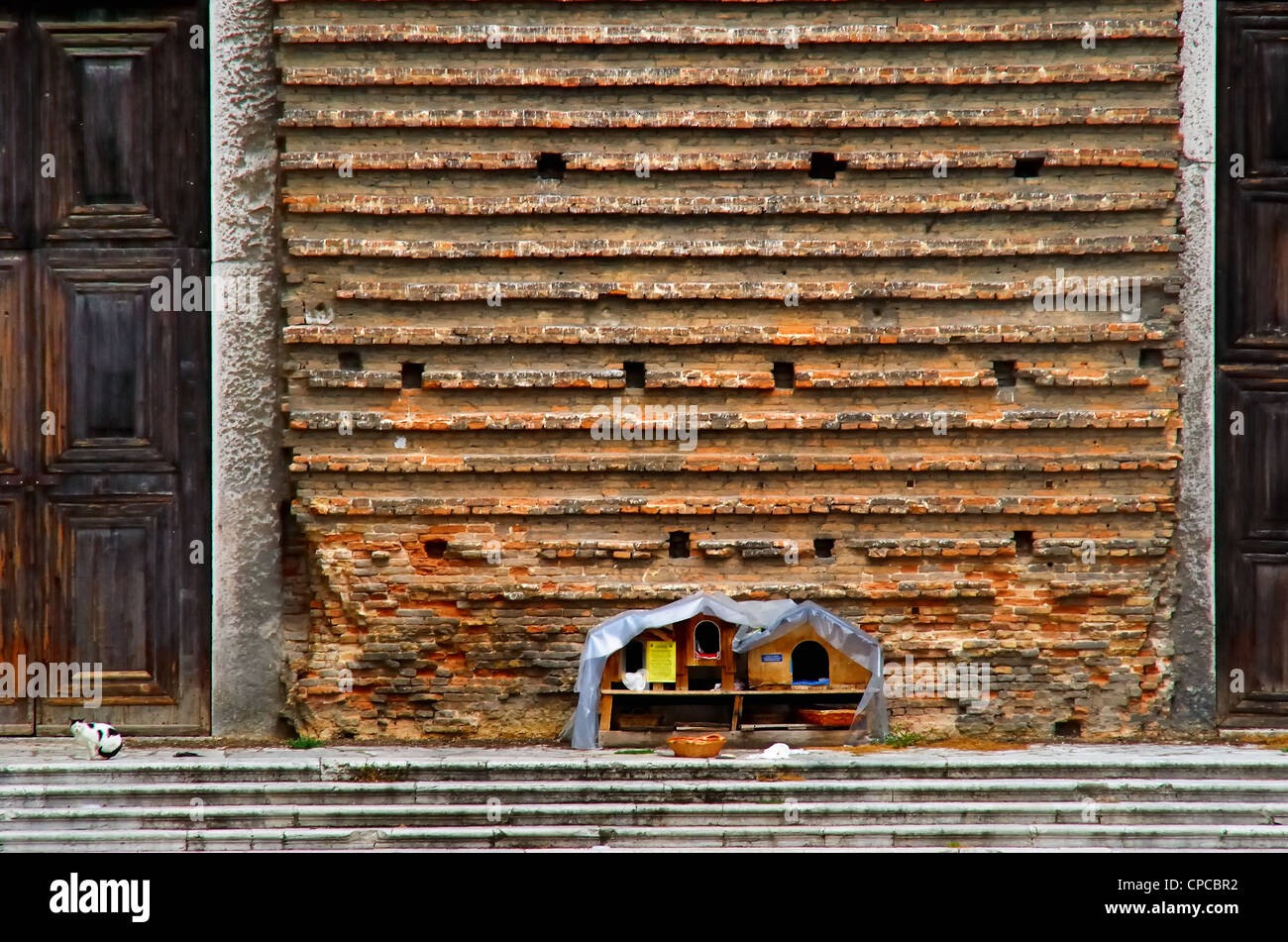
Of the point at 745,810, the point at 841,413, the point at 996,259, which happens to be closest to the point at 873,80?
the point at 996,259

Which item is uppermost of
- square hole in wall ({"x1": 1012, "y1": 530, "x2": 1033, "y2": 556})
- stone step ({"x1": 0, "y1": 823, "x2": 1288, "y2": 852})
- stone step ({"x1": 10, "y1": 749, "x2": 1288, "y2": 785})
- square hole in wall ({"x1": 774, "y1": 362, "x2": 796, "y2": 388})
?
square hole in wall ({"x1": 774, "y1": 362, "x2": 796, "y2": 388})

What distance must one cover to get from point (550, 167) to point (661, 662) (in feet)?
10.9

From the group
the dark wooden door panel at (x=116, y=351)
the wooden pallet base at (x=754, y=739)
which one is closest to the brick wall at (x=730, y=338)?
the wooden pallet base at (x=754, y=739)

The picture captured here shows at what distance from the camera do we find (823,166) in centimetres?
989

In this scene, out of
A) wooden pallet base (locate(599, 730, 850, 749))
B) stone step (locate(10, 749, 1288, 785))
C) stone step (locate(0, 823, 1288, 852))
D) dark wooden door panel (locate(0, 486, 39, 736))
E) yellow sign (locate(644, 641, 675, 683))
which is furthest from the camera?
dark wooden door panel (locate(0, 486, 39, 736))

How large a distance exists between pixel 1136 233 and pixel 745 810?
4.65 m

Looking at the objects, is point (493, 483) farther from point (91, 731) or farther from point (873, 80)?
point (873, 80)

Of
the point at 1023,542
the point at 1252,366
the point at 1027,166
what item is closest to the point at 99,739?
the point at 1023,542

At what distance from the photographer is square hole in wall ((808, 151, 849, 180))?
9836mm

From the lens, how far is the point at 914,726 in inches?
385

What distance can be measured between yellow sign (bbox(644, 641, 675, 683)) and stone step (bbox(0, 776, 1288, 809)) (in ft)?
3.25

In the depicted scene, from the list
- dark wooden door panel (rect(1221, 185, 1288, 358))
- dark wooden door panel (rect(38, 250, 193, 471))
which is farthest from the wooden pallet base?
dark wooden door panel (rect(1221, 185, 1288, 358))

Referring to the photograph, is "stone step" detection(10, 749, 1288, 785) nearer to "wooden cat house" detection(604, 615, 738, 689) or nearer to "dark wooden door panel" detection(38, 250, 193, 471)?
"wooden cat house" detection(604, 615, 738, 689)

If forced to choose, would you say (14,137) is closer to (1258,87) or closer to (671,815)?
(671,815)
